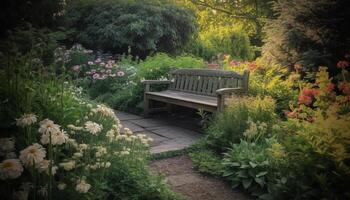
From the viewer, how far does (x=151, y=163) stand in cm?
435

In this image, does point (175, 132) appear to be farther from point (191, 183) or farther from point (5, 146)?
point (5, 146)

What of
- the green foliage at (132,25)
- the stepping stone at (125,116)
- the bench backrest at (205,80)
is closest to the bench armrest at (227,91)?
the bench backrest at (205,80)

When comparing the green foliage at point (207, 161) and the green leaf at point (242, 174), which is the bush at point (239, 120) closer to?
the green foliage at point (207, 161)

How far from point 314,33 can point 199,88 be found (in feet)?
7.84

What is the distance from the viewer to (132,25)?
11602 mm

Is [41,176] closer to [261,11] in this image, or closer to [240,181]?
[240,181]

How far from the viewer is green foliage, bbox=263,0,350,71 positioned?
5926mm

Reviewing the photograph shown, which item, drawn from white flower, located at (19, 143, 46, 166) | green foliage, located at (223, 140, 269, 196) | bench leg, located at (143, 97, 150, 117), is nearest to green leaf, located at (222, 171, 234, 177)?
green foliage, located at (223, 140, 269, 196)

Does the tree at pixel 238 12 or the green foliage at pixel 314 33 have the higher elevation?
the tree at pixel 238 12

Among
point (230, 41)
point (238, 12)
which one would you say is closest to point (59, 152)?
point (238, 12)

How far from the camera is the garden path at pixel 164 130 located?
16.6ft

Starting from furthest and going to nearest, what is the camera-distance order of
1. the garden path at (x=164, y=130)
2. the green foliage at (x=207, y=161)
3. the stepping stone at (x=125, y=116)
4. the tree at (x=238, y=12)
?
the tree at (x=238, y=12)
the stepping stone at (x=125, y=116)
the garden path at (x=164, y=130)
the green foliage at (x=207, y=161)

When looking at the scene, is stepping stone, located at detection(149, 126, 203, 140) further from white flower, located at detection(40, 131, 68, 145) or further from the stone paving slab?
white flower, located at detection(40, 131, 68, 145)

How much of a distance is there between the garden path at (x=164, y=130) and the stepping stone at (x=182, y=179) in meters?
0.76
